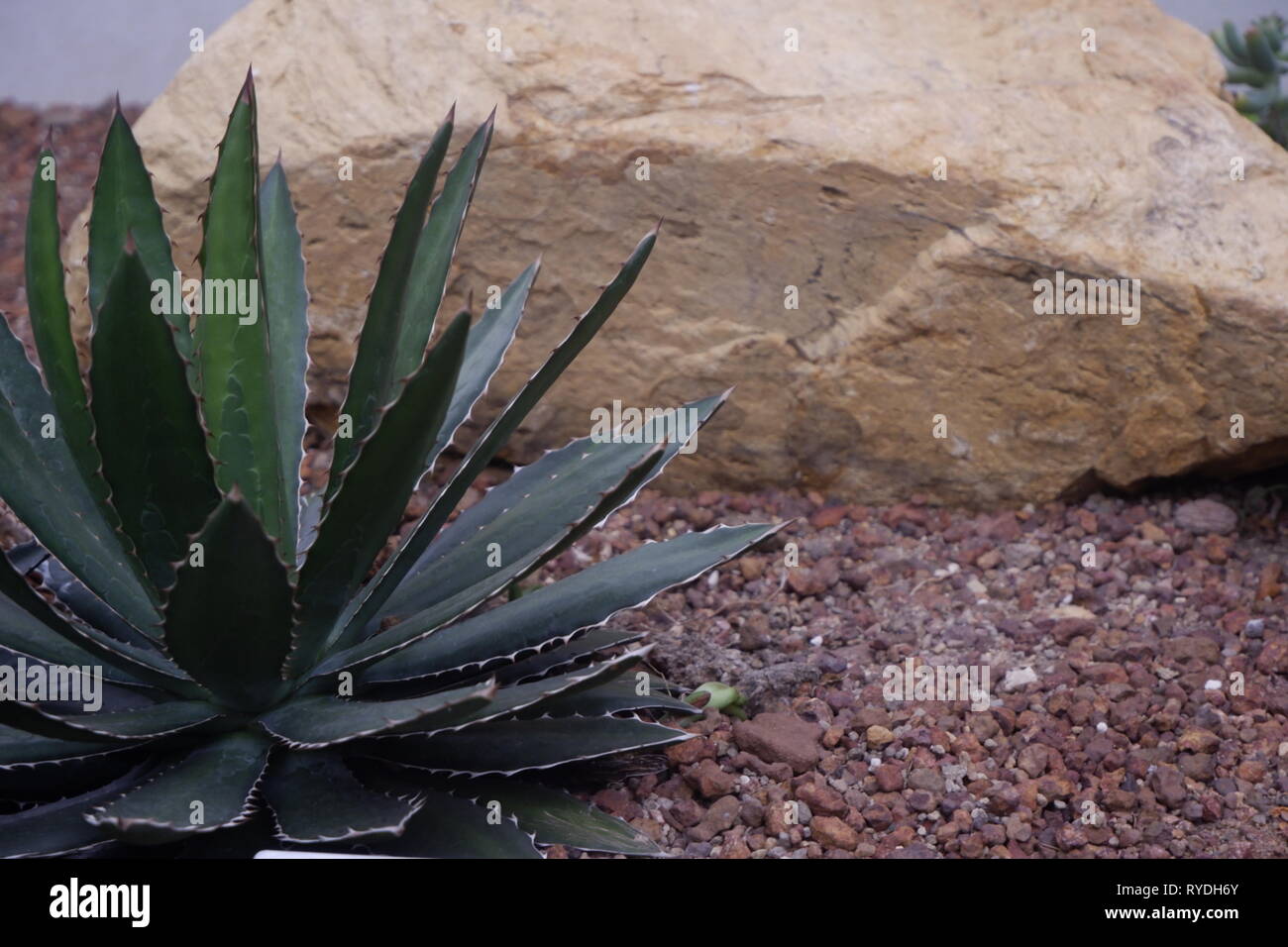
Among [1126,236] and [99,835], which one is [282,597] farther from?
[1126,236]

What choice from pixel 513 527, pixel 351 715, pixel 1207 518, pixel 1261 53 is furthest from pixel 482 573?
pixel 1261 53

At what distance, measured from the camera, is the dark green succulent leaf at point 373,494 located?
1.61 m

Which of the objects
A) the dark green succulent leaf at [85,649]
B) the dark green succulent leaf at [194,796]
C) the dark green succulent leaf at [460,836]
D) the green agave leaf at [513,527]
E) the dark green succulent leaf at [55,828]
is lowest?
the dark green succulent leaf at [460,836]

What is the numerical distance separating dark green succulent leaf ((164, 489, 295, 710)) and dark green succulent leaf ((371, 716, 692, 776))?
0.83 ft

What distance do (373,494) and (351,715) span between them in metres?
0.33

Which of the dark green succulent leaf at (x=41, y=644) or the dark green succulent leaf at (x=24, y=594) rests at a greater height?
the dark green succulent leaf at (x=24, y=594)

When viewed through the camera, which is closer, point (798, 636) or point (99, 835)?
point (99, 835)

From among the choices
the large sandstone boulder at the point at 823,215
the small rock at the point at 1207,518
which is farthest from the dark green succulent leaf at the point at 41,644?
the small rock at the point at 1207,518

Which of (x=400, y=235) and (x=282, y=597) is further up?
(x=400, y=235)

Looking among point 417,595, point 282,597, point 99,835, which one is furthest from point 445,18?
point 99,835

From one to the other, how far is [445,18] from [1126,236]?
5.57ft

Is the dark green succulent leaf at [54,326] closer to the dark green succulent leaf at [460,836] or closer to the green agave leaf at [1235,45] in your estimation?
the dark green succulent leaf at [460,836]

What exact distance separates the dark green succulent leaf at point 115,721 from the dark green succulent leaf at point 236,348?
292 mm
